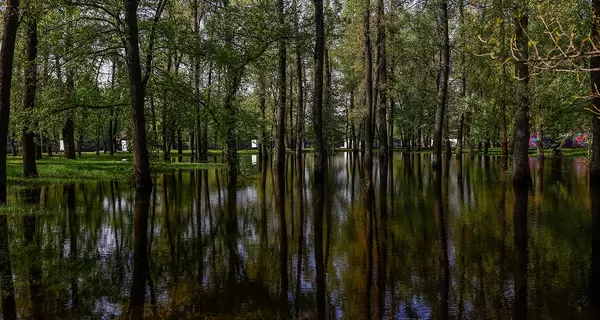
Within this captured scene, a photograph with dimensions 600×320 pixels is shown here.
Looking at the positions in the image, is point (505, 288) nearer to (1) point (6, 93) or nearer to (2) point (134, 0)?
(1) point (6, 93)

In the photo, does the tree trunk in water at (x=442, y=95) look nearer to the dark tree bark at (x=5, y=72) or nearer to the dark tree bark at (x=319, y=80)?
the dark tree bark at (x=319, y=80)

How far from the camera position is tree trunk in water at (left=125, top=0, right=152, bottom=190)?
58.0 feet

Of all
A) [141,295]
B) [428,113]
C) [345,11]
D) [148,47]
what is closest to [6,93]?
[148,47]

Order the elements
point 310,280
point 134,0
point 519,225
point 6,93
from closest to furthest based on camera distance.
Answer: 1. point 310,280
2. point 519,225
3. point 6,93
4. point 134,0

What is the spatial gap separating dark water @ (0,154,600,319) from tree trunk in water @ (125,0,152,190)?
3254 millimetres

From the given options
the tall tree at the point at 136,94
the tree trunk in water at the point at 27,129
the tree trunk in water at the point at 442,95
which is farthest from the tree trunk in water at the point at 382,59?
the tree trunk in water at the point at 27,129

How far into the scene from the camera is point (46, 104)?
19.1 metres

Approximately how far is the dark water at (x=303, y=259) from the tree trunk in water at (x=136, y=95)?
325 cm

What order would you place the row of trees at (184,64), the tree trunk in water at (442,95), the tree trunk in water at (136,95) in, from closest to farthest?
the row of trees at (184,64) → the tree trunk in water at (136,95) → the tree trunk in water at (442,95)

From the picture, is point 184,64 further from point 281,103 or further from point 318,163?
point 318,163

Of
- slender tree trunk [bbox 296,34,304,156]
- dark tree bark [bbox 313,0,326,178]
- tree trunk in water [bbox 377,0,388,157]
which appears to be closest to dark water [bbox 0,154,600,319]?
dark tree bark [bbox 313,0,326,178]

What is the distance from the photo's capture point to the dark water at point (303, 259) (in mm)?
6133

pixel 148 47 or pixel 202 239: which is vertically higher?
pixel 148 47

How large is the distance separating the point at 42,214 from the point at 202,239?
5.90 meters
